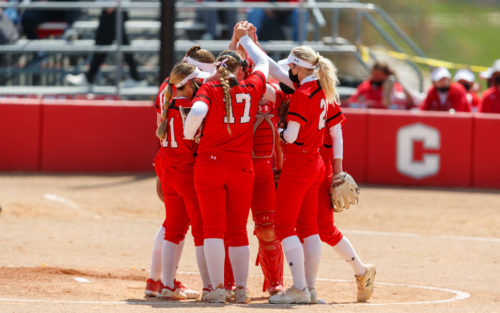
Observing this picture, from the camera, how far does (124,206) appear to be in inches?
538

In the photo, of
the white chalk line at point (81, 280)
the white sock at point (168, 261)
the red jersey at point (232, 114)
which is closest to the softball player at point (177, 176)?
the white sock at point (168, 261)

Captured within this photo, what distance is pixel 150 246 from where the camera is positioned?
11.1m

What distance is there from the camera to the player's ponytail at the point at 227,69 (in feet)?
25.2

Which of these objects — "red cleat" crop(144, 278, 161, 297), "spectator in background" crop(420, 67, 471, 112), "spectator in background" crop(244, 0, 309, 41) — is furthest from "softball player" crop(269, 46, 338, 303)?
"spectator in background" crop(244, 0, 309, 41)

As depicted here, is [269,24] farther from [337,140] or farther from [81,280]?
[337,140]

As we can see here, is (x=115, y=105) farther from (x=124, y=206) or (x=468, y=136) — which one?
(x=468, y=136)

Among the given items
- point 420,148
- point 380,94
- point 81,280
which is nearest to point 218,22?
point 380,94

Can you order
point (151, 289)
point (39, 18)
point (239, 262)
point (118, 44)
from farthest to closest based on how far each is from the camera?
point (39, 18) < point (118, 44) < point (151, 289) < point (239, 262)

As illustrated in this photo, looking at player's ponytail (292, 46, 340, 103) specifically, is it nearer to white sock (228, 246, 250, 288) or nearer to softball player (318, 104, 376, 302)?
softball player (318, 104, 376, 302)

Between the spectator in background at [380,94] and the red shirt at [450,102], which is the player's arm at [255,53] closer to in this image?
the spectator in background at [380,94]

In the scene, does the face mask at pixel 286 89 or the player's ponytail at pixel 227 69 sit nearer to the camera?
the player's ponytail at pixel 227 69

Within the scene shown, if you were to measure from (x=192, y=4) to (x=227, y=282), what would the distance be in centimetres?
1031

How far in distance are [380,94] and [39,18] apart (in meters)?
6.78

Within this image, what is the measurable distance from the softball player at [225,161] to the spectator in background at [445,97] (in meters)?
8.78
